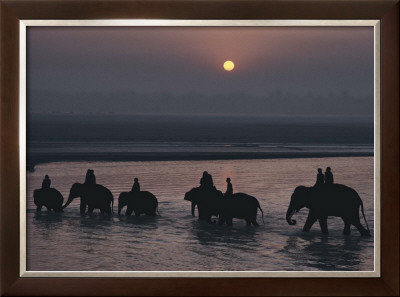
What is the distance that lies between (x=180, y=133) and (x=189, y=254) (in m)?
3.16

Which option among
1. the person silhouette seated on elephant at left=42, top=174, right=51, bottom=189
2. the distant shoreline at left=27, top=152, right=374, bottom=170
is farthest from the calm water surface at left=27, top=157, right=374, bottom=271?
the distant shoreline at left=27, top=152, right=374, bottom=170

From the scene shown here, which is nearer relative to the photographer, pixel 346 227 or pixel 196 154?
pixel 346 227

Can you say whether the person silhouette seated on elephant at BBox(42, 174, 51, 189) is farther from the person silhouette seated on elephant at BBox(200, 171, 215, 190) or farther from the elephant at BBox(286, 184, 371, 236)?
the elephant at BBox(286, 184, 371, 236)

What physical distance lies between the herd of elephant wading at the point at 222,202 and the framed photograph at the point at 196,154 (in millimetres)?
13

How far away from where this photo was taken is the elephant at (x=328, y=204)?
→ 3271mm

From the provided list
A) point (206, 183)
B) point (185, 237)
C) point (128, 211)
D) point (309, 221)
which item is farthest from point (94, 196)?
point (309, 221)

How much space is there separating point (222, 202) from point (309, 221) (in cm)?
84

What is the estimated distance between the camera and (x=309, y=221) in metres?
3.34

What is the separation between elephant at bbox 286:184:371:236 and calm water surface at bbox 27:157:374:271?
0.06m

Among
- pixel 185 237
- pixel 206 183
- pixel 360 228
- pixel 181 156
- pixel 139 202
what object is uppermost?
pixel 181 156

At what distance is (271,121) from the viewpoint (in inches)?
230

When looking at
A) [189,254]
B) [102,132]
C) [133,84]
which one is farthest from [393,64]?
[102,132]

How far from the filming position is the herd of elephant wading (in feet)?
11.1

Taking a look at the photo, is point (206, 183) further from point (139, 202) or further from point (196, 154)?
point (196, 154)
